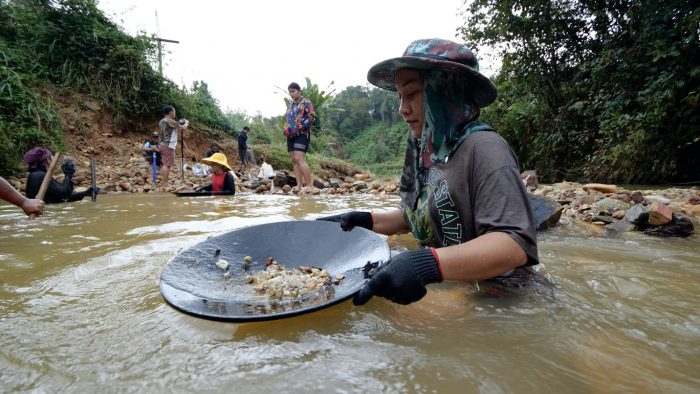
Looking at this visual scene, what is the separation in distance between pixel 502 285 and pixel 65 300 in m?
1.77

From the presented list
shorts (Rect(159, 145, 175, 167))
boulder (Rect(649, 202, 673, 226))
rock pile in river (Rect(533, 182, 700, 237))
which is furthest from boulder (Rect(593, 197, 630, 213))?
shorts (Rect(159, 145, 175, 167))

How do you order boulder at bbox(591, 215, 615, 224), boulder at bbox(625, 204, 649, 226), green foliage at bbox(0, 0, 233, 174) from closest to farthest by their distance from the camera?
boulder at bbox(625, 204, 649, 226), boulder at bbox(591, 215, 615, 224), green foliage at bbox(0, 0, 233, 174)

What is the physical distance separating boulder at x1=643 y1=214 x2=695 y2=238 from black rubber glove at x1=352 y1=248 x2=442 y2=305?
3.10 m

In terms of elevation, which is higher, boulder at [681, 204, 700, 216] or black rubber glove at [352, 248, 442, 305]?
black rubber glove at [352, 248, 442, 305]

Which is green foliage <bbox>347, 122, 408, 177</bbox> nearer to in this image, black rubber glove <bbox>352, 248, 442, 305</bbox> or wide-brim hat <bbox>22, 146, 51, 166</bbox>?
wide-brim hat <bbox>22, 146, 51, 166</bbox>

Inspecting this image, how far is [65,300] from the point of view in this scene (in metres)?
1.52

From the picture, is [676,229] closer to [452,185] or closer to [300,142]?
[452,185]

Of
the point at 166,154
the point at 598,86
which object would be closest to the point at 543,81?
the point at 598,86

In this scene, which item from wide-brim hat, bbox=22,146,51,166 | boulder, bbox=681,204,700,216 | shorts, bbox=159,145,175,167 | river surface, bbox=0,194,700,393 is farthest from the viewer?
shorts, bbox=159,145,175,167

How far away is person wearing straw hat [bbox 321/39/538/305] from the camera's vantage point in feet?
3.82

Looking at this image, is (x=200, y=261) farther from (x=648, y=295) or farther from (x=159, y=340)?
(x=648, y=295)

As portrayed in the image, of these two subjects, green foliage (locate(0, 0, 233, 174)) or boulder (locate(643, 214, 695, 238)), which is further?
green foliage (locate(0, 0, 233, 174))

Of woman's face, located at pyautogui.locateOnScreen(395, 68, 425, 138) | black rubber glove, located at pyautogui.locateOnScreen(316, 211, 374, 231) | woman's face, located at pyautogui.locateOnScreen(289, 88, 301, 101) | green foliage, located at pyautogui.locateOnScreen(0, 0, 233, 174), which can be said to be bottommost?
black rubber glove, located at pyautogui.locateOnScreen(316, 211, 374, 231)

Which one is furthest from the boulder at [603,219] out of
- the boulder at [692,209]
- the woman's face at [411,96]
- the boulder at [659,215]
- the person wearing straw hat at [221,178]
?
the person wearing straw hat at [221,178]
